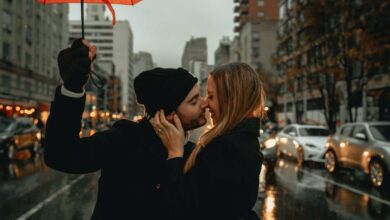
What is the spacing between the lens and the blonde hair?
6.83ft

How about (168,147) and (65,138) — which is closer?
(65,138)

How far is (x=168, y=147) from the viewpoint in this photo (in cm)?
198

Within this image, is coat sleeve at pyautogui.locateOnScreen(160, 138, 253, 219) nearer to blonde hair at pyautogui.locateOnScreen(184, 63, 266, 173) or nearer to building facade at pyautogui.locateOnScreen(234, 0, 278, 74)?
blonde hair at pyautogui.locateOnScreen(184, 63, 266, 173)

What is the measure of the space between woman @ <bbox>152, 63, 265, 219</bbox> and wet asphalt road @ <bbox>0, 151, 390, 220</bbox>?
197 inches

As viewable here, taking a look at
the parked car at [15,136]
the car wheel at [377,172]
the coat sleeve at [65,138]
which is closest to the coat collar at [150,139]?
the coat sleeve at [65,138]

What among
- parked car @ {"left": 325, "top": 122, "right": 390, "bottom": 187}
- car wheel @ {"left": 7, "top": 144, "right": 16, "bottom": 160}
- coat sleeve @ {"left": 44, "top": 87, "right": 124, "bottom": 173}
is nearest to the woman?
coat sleeve @ {"left": 44, "top": 87, "right": 124, "bottom": 173}

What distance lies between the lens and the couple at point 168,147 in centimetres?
182

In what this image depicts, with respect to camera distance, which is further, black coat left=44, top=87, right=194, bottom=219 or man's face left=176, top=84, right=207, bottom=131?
man's face left=176, top=84, right=207, bottom=131

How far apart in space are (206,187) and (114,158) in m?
0.49

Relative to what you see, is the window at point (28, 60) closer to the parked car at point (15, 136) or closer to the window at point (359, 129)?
the parked car at point (15, 136)

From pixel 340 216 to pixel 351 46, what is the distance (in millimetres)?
16256

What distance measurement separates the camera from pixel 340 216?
23.3ft

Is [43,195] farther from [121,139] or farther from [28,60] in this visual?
[28,60]

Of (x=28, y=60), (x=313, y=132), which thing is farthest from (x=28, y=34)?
(x=313, y=132)
